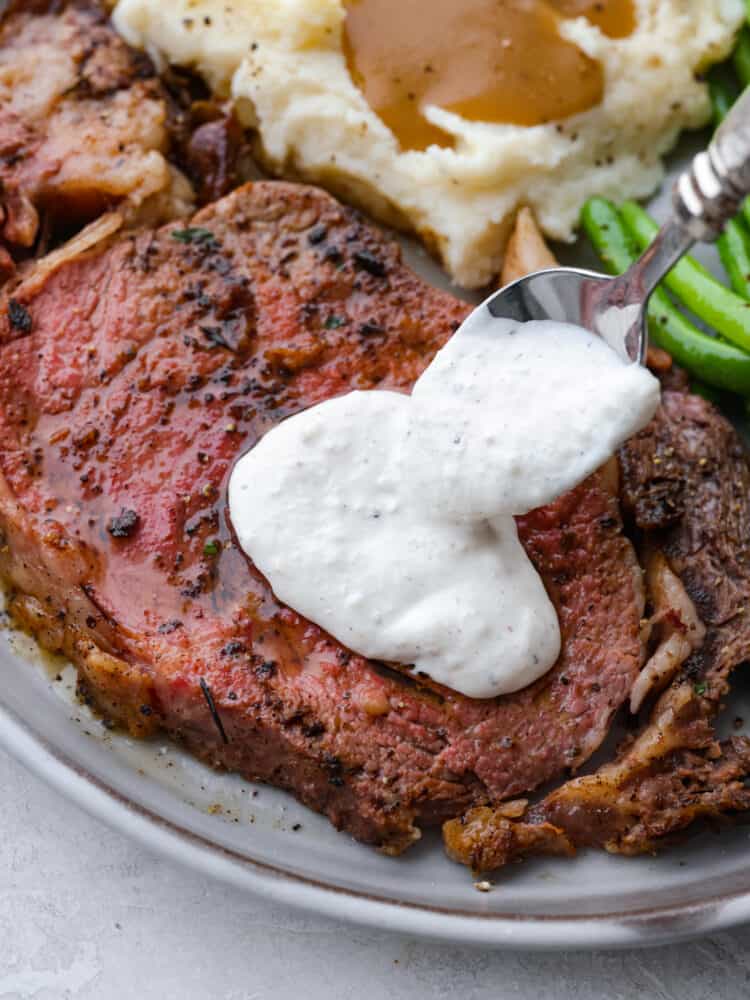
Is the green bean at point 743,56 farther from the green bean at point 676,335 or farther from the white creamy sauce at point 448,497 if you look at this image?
the white creamy sauce at point 448,497

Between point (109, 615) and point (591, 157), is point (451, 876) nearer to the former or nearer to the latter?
point (109, 615)

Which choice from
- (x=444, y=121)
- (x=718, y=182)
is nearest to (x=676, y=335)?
(x=444, y=121)

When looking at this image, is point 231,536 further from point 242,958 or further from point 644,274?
Result: point 644,274

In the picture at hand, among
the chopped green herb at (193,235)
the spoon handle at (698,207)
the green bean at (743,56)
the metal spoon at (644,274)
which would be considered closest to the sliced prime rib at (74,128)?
the chopped green herb at (193,235)

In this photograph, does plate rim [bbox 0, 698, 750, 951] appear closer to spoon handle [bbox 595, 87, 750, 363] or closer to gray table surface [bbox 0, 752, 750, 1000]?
gray table surface [bbox 0, 752, 750, 1000]

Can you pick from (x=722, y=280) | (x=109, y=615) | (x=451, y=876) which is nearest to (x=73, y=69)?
(x=109, y=615)

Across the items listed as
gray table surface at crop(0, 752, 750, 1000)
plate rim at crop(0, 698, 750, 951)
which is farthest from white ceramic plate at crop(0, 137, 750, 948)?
gray table surface at crop(0, 752, 750, 1000)
